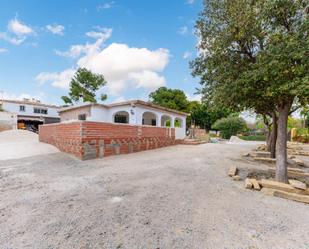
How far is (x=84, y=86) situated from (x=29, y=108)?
1118 cm

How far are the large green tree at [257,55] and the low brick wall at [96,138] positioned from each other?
462 centimetres

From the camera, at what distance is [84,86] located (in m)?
27.1

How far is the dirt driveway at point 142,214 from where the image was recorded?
1949mm

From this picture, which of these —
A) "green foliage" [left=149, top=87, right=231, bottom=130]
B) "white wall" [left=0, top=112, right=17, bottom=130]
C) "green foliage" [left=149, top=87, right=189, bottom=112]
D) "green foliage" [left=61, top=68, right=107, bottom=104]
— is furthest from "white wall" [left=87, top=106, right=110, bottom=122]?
"green foliage" [left=149, top=87, right=189, bottom=112]

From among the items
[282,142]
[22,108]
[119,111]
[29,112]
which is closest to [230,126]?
[119,111]

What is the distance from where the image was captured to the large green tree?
3320 mm

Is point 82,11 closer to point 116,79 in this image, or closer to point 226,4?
point 226,4

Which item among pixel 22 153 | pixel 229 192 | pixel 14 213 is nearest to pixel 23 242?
pixel 14 213

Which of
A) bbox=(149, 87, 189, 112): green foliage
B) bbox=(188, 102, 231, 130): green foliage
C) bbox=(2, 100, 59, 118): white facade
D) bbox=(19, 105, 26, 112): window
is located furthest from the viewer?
bbox=(188, 102, 231, 130): green foliage

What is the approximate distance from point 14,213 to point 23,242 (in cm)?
91

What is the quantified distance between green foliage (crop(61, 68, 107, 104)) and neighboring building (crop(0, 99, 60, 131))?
361 cm

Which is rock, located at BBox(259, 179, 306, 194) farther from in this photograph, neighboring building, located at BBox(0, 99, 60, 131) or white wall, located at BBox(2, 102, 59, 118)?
white wall, located at BBox(2, 102, 59, 118)

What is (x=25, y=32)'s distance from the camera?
457 inches

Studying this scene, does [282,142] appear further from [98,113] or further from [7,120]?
[7,120]
